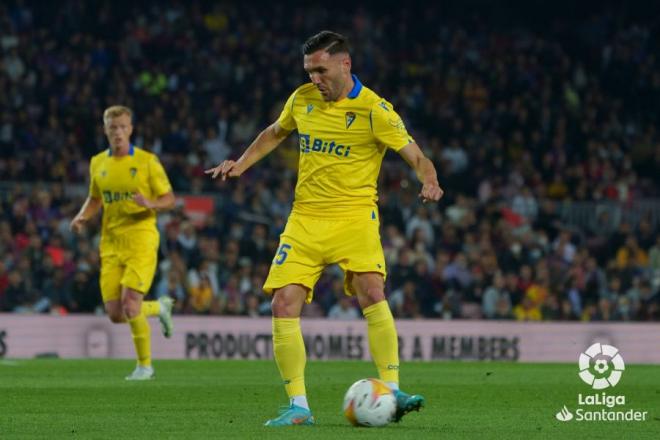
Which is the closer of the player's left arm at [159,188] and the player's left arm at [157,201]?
the player's left arm at [157,201]

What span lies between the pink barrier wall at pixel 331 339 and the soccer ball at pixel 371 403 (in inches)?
433

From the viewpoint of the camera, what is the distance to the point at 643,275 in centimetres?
2225

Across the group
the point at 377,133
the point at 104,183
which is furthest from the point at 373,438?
the point at 104,183

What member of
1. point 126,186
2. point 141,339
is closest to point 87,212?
point 126,186

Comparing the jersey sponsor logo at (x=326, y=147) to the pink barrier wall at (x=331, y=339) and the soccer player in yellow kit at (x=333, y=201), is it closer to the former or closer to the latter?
the soccer player in yellow kit at (x=333, y=201)

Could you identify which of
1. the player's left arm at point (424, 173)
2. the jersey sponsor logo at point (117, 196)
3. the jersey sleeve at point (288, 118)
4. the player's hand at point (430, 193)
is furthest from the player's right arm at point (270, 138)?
the jersey sponsor logo at point (117, 196)

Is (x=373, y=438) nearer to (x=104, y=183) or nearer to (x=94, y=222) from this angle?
(x=104, y=183)

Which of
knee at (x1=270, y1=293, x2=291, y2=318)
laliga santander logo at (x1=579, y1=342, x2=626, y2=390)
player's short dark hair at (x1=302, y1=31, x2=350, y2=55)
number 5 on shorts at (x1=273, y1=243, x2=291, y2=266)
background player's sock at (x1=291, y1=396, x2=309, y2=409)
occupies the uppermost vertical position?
player's short dark hair at (x1=302, y1=31, x2=350, y2=55)

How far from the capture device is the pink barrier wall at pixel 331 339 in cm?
1877

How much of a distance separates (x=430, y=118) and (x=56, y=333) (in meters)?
9.96

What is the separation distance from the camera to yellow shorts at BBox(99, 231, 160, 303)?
13617 millimetres

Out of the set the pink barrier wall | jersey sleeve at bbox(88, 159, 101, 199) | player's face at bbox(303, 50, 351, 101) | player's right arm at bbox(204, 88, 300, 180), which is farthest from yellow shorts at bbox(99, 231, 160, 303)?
player's face at bbox(303, 50, 351, 101)

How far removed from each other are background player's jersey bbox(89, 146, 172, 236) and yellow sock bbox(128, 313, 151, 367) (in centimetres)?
88

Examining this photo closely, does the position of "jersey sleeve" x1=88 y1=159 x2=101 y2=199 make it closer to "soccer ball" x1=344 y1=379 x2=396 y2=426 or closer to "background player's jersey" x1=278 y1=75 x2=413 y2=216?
"background player's jersey" x1=278 y1=75 x2=413 y2=216
